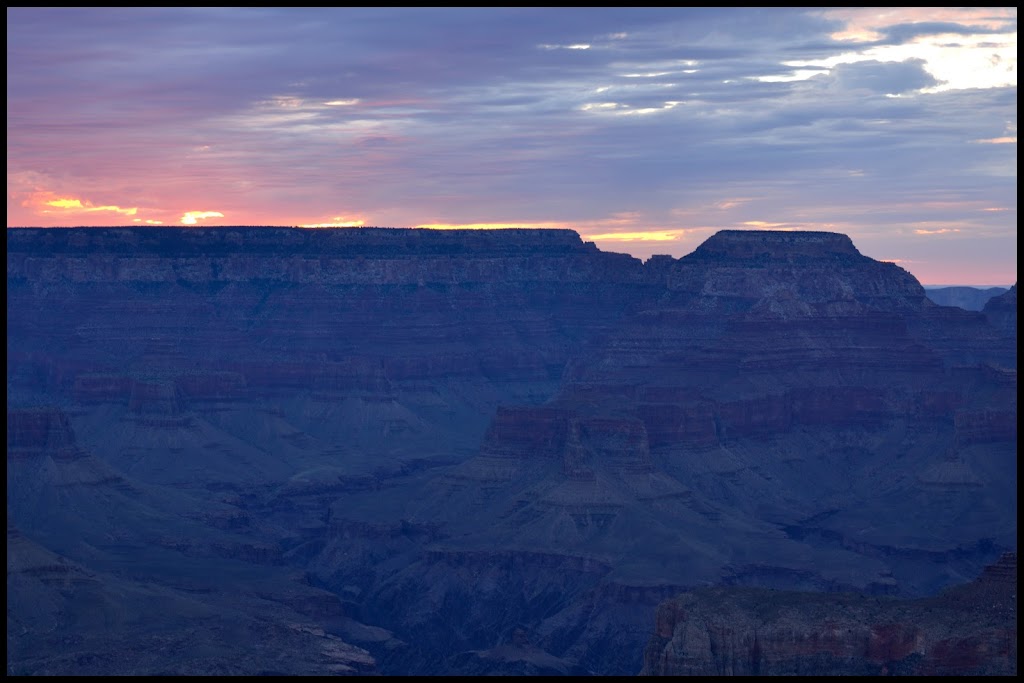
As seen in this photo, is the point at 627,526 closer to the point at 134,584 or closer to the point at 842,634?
the point at 134,584

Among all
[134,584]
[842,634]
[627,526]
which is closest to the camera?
[842,634]

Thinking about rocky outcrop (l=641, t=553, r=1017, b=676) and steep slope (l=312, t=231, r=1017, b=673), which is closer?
rocky outcrop (l=641, t=553, r=1017, b=676)

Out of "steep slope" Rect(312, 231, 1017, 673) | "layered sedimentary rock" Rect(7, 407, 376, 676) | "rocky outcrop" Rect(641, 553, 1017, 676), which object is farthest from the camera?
"steep slope" Rect(312, 231, 1017, 673)

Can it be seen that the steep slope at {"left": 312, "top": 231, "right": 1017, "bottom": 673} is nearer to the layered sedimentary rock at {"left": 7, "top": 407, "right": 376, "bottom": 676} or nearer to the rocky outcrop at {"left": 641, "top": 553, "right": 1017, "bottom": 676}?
the layered sedimentary rock at {"left": 7, "top": 407, "right": 376, "bottom": 676}

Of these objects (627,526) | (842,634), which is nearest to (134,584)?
(627,526)

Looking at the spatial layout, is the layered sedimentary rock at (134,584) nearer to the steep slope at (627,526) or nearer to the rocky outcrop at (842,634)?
the steep slope at (627,526)

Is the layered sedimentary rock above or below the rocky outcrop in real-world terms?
below

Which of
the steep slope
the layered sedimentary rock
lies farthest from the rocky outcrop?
the steep slope

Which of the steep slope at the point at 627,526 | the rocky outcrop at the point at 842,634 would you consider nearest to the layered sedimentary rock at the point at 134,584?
the steep slope at the point at 627,526

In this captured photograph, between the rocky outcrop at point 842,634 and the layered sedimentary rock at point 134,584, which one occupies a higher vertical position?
the rocky outcrop at point 842,634
